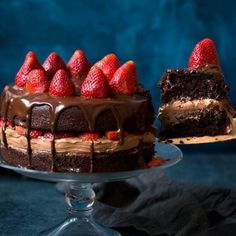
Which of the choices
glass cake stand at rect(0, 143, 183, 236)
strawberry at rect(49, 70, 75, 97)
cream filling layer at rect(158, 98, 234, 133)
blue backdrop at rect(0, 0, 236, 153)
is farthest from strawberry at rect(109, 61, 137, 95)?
blue backdrop at rect(0, 0, 236, 153)

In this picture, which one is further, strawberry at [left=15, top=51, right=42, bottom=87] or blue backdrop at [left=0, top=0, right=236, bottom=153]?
blue backdrop at [left=0, top=0, right=236, bottom=153]

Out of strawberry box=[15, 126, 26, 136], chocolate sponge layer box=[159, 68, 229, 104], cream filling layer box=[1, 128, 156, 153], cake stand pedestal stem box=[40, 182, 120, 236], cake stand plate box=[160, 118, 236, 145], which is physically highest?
chocolate sponge layer box=[159, 68, 229, 104]

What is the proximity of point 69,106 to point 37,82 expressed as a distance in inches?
5.4

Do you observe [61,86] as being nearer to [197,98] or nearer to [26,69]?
[26,69]

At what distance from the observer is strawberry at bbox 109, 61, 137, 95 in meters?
1.97

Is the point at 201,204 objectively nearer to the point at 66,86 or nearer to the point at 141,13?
the point at 66,86

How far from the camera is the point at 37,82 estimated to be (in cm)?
196

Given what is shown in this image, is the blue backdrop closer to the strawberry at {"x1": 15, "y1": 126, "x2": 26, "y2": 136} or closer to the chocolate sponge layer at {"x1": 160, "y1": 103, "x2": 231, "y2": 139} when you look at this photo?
the chocolate sponge layer at {"x1": 160, "y1": 103, "x2": 231, "y2": 139}

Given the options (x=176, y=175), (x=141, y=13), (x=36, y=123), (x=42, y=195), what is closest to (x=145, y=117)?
(x=36, y=123)

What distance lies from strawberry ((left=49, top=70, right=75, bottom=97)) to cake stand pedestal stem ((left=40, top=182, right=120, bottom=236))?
0.93ft

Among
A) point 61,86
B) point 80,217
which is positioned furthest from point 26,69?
point 80,217

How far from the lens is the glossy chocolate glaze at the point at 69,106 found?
1875 mm

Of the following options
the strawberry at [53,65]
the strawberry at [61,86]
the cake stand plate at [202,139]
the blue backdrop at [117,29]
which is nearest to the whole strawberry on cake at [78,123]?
the strawberry at [61,86]

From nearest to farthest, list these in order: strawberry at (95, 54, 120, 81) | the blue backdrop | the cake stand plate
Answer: strawberry at (95, 54, 120, 81) → the cake stand plate → the blue backdrop
